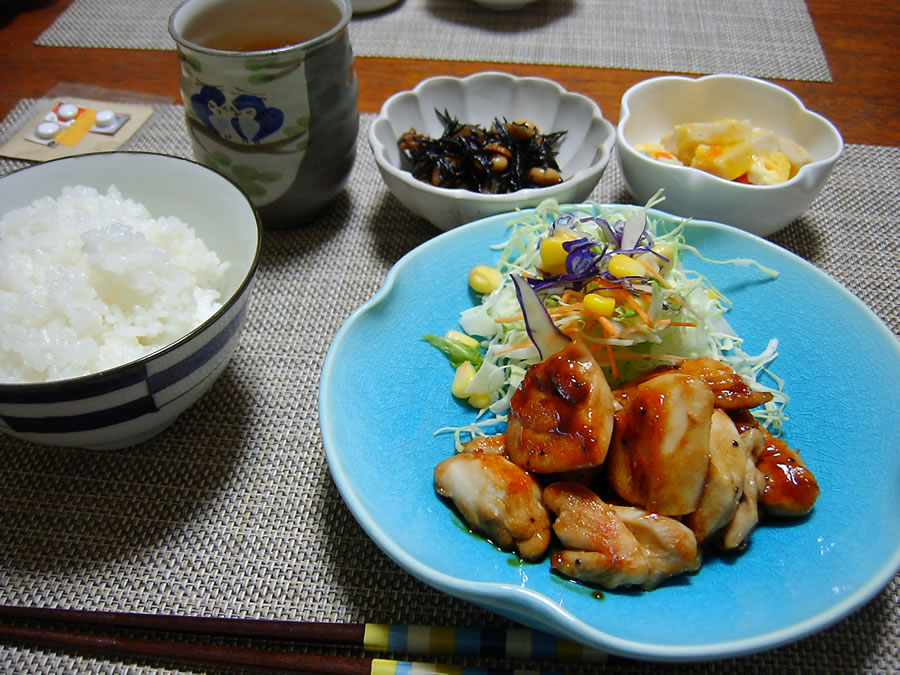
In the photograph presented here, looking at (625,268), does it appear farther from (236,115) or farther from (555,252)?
(236,115)

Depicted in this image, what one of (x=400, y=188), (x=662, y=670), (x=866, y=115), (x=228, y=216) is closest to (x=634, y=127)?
(x=400, y=188)

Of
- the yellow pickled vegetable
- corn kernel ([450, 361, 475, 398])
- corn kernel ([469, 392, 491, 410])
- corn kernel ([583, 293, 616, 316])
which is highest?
the yellow pickled vegetable

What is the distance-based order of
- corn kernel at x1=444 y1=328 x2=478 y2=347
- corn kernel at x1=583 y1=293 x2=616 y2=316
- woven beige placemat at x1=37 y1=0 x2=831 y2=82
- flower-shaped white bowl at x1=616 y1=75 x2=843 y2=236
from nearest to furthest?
corn kernel at x1=583 y1=293 x2=616 y2=316 < corn kernel at x1=444 y1=328 x2=478 y2=347 < flower-shaped white bowl at x1=616 y1=75 x2=843 y2=236 < woven beige placemat at x1=37 y1=0 x2=831 y2=82

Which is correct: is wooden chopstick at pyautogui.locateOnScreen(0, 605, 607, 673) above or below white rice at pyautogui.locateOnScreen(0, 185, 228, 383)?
below

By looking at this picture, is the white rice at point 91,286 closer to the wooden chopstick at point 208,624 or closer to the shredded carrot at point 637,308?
the wooden chopstick at point 208,624

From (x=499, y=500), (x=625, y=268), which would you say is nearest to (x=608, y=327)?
(x=625, y=268)

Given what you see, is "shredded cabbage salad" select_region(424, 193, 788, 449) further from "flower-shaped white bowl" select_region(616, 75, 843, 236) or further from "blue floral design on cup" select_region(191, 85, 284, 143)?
"blue floral design on cup" select_region(191, 85, 284, 143)

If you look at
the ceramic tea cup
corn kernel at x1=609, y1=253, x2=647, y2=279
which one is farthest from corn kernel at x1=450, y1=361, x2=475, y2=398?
the ceramic tea cup
